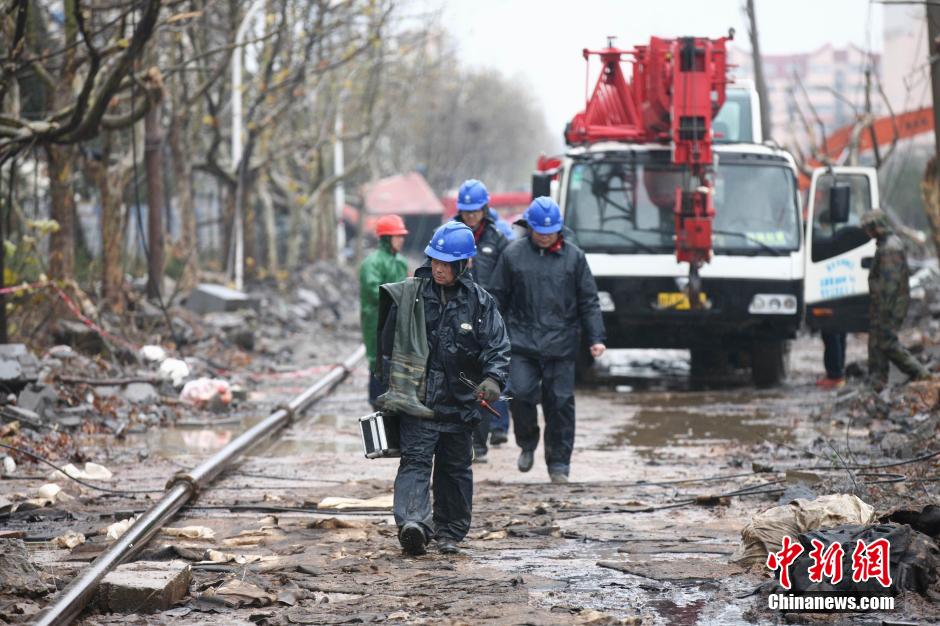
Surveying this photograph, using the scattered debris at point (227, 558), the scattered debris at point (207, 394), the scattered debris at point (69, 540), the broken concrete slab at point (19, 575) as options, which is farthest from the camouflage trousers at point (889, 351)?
the broken concrete slab at point (19, 575)

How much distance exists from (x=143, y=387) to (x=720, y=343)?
6.30m

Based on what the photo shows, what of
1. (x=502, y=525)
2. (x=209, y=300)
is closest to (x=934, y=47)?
(x=502, y=525)

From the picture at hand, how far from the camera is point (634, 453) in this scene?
1159 centimetres

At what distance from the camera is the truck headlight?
1575 cm

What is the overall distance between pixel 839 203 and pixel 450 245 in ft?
27.4

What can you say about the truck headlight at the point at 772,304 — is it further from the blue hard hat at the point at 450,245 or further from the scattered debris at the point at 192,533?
the scattered debris at the point at 192,533

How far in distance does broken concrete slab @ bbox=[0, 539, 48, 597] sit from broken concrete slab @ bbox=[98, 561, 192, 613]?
301mm

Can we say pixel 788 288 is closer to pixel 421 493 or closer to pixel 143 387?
pixel 143 387

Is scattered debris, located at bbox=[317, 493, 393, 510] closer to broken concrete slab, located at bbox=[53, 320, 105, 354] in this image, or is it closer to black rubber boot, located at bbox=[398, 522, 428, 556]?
black rubber boot, located at bbox=[398, 522, 428, 556]

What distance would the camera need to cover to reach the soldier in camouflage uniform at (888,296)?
46.9 ft

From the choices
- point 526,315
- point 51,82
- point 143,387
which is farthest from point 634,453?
point 51,82

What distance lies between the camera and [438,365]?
7.59 m

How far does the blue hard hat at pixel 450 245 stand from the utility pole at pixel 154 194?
1241 cm

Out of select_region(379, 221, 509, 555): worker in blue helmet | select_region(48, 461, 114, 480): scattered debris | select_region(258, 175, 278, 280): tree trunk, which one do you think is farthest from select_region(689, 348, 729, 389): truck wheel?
select_region(258, 175, 278, 280): tree trunk
